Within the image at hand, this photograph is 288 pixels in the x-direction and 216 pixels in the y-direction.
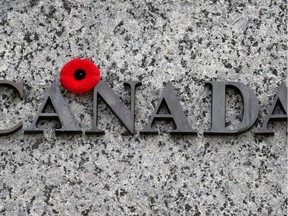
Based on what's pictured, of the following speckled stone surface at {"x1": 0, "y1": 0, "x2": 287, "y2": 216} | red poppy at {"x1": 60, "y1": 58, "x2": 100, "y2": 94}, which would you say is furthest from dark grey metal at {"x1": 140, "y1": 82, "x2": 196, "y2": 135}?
red poppy at {"x1": 60, "y1": 58, "x2": 100, "y2": 94}

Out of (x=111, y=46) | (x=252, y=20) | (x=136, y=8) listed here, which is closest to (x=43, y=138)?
(x=111, y=46)

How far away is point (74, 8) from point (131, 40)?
0.65 feet

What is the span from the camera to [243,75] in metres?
2.16

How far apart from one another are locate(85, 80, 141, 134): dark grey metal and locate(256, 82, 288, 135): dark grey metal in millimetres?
361

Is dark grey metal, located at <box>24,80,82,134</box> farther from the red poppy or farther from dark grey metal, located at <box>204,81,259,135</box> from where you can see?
dark grey metal, located at <box>204,81,259,135</box>

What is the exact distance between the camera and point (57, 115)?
6.95ft

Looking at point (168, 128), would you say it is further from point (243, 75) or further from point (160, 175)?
point (243, 75)

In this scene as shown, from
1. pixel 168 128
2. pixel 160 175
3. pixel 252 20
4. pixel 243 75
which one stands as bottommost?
pixel 160 175

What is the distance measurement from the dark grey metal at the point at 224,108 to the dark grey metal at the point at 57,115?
383 millimetres

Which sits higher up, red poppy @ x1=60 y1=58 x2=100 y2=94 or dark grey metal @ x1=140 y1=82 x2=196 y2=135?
red poppy @ x1=60 y1=58 x2=100 y2=94

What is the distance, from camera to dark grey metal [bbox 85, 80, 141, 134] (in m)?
2.11

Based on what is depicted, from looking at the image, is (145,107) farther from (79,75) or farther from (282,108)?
(282,108)

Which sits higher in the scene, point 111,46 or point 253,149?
point 111,46

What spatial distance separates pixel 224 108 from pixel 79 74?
426 millimetres
